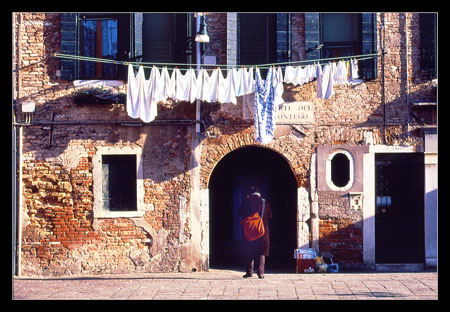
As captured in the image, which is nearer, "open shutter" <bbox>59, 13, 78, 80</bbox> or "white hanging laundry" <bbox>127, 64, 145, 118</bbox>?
"white hanging laundry" <bbox>127, 64, 145, 118</bbox>

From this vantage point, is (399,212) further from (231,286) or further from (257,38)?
(257,38)

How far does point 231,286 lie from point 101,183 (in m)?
3.21

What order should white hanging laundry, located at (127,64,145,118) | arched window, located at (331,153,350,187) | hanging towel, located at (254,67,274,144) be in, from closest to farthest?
white hanging laundry, located at (127,64,145,118) < hanging towel, located at (254,67,274,144) < arched window, located at (331,153,350,187)

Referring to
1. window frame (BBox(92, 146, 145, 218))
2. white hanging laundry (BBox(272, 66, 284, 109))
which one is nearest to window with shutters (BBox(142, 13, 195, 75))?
window frame (BBox(92, 146, 145, 218))

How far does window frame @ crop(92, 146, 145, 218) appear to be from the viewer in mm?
11484

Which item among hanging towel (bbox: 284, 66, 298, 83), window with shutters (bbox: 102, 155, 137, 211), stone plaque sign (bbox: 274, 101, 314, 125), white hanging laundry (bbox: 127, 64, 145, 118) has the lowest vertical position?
window with shutters (bbox: 102, 155, 137, 211)

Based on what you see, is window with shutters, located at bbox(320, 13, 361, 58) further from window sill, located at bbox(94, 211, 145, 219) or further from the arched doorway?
window sill, located at bbox(94, 211, 145, 219)

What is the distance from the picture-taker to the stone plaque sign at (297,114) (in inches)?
456

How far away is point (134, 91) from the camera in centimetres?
1097

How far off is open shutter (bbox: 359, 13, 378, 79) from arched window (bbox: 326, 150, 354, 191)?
1.52 m

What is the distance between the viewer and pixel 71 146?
37.8 ft

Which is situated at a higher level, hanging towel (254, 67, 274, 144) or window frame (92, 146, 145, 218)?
hanging towel (254, 67, 274, 144)

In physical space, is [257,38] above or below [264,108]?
above

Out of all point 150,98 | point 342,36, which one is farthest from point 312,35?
point 150,98
